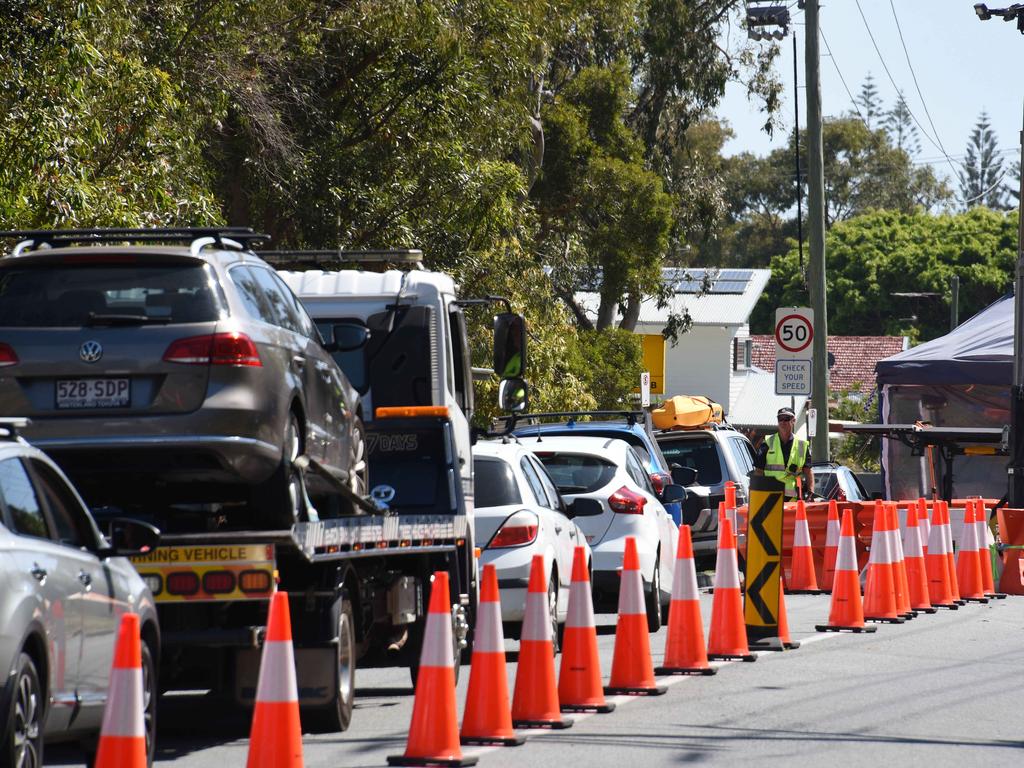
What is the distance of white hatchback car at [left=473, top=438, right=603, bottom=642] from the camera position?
13086mm

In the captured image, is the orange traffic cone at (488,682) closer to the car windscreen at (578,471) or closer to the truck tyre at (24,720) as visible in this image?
the truck tyre at (24,720)

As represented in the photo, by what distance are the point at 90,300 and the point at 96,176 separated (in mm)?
7052

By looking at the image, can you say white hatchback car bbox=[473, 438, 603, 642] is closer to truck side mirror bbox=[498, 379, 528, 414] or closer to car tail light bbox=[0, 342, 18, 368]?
truck side mirror bbox=[498, 379, 528, 414]

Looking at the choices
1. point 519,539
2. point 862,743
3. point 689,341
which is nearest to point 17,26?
point 519,539

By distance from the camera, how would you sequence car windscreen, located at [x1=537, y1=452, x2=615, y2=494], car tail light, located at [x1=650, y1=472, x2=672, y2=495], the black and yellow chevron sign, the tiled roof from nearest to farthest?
1. the black and yellow chevron sign
2. car windscreen, located at [x1=537, y1=452, x2=615, y2=494]
3. car tail light, located at [x1=650, y1=472, x2=672, y2=495]
4. the tiled roof

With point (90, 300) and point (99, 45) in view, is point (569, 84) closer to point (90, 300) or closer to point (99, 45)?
point (99, 45)

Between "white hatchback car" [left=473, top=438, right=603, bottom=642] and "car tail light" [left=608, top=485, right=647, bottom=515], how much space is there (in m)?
2.05

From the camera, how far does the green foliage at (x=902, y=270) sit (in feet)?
264

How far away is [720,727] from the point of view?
32.3 feet

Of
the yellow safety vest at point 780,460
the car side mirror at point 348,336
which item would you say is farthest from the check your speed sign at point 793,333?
the car side mirror at point 348,336

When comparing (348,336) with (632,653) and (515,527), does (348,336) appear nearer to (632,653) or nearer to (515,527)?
(632,653)

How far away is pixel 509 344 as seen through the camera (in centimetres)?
1312

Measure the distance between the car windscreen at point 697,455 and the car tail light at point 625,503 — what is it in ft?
23.4

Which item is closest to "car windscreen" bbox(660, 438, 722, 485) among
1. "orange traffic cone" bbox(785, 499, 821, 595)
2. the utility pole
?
"orange traffic cone" bbox(785, 499, 821, 595)
